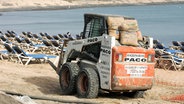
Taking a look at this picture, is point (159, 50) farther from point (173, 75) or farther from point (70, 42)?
point (70, 42)

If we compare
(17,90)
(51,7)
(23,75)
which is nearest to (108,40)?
(17,90)

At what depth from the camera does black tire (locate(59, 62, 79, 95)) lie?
39.4ft

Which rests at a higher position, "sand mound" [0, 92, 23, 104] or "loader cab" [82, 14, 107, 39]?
"loader cab" [82, 14, 107, 39]

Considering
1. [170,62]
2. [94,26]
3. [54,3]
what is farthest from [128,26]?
[54,3]

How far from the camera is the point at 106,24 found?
11.5 metres

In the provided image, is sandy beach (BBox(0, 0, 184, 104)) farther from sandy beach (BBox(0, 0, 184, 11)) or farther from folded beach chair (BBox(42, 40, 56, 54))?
sandy beach (BBox(0, 0, 184, 11))

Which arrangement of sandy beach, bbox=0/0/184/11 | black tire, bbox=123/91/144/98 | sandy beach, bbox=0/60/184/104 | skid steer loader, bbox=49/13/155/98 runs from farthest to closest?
sandy beach, bbox=0/0/184/11 < black tire, bbox=123/91/144/98 < sandy beach, bbox=0/60/184/104 < skid steer loader, bbox=49/13/155/98

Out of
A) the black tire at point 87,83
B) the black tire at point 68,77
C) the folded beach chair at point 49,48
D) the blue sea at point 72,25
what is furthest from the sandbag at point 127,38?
the blue sea at point 72,25

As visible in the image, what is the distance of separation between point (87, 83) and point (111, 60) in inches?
38.2

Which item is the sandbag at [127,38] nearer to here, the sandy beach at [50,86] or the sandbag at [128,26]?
the sandbag at [128,26]

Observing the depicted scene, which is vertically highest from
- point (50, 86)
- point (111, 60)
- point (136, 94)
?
point (111, 60)

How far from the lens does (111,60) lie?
1100cm

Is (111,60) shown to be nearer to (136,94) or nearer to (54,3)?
(136,94)

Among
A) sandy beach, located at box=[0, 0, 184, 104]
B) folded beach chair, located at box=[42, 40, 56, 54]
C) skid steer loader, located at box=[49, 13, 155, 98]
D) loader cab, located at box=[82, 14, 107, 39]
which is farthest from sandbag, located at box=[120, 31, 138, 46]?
folded beach chair, located at box=[42, 40, 56, 54]
